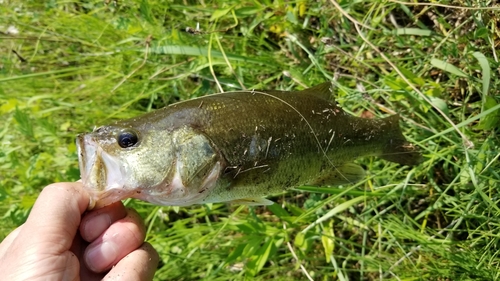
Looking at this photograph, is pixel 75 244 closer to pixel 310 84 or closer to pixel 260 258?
pixel 260 258

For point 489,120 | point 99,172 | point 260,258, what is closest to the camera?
point 99,172

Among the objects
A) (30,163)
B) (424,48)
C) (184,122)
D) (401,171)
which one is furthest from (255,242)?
(30,163)

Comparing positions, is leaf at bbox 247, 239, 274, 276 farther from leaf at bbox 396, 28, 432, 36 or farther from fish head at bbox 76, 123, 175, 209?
leaf at bbox 396, 28, 432, 36

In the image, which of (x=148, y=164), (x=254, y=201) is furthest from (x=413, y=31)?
(x=148, y=164)

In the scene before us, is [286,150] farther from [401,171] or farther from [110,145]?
[401,171]

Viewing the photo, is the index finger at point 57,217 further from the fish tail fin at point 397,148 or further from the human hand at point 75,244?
the fish tail fin at point 397,148

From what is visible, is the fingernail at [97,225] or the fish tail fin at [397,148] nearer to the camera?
the fingernail at [97,225]

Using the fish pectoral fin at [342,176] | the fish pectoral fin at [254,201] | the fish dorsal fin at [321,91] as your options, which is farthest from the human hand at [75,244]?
the fish dorsal fin at [321,91]
